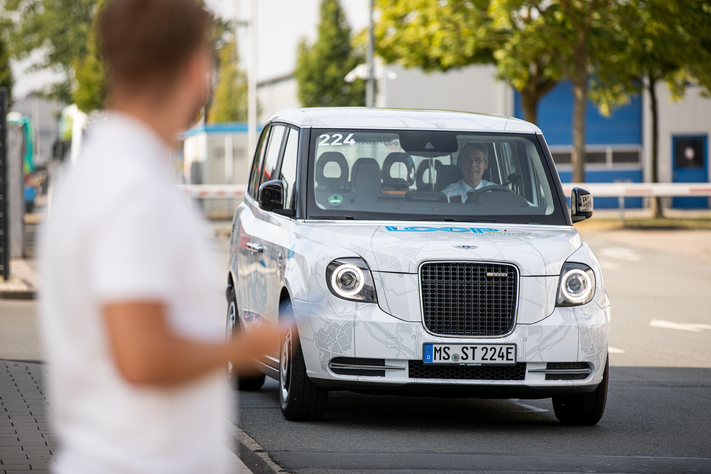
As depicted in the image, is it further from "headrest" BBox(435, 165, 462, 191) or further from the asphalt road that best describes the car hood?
the asphalt road

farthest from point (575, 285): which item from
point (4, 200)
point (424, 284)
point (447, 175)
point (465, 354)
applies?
point (4, 200)

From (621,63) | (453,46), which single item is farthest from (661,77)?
(453,46)

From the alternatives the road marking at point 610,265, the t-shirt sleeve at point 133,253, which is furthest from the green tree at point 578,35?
the t-shirt sleeve at point 133,253

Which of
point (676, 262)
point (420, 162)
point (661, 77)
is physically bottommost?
point (676, 262)

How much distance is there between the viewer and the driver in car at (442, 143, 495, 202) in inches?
287

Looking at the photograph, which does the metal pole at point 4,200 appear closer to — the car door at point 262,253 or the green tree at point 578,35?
the car door at point 262,253

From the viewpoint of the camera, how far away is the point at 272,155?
8180 mm

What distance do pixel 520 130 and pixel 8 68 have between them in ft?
94.7

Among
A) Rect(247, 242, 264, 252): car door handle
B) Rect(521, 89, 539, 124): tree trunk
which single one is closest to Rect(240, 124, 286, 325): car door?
→ Rect(247, 242, 264, 252): car door handle

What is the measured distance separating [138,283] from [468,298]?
4.77m

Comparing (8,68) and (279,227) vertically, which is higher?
(8,68)

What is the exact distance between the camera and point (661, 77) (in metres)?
33.8

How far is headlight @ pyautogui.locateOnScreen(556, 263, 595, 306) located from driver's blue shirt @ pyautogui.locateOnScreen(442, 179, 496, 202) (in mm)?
1063

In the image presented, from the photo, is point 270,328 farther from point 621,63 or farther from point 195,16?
point 621,63
